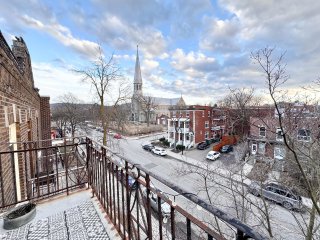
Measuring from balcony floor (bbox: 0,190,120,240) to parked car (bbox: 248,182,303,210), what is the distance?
8.23 meters

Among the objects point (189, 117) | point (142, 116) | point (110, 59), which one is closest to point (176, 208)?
point (110, 59)

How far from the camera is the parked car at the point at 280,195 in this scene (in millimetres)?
8664

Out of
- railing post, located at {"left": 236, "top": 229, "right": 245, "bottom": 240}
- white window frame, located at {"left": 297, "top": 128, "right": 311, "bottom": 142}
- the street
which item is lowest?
the street

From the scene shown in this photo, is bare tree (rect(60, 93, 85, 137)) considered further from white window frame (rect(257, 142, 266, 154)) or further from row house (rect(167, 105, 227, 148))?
white window frame (rect(257, 142, 266, 154))

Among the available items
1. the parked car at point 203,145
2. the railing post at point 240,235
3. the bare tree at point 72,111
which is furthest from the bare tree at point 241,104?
the bare tree at point 72,111

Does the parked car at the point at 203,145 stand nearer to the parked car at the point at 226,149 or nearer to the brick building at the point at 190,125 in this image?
the brick building at the point at 190,125

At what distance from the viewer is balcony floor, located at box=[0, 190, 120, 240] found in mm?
2064

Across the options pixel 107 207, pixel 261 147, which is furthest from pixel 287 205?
pixel 107 207

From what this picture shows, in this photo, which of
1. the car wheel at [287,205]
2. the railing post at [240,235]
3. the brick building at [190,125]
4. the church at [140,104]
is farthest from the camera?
the church at [140,104]

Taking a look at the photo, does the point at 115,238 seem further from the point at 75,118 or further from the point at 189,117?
the point at 75,118

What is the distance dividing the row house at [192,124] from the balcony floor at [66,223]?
20.8 metres

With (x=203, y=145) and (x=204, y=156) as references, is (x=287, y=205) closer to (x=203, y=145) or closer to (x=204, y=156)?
(x=204, y=156)

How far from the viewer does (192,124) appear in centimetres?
2345

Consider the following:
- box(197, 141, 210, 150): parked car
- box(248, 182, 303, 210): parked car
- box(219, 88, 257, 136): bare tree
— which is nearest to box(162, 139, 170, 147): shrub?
box(197, 141, 210, 150): parked car
